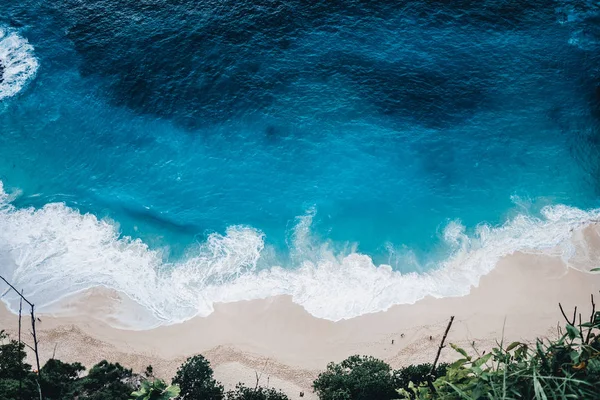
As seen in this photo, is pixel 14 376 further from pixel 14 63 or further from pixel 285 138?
pixel 14 63

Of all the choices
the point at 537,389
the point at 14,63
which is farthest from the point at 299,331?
the point at 14,63

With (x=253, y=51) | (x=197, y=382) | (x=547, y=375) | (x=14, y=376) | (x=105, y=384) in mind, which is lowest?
(x=547, y=375)

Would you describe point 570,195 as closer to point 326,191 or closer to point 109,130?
point 326,191

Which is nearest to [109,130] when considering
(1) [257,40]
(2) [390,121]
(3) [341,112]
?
(1) [257,40]

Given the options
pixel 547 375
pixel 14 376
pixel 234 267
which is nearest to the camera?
pixel 547 375

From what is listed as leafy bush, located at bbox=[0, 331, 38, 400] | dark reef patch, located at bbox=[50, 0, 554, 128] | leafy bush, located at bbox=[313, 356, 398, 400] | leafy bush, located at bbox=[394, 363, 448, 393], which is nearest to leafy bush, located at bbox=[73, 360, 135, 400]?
leafy bush, located at bbox=[0, 331, 38, 400]

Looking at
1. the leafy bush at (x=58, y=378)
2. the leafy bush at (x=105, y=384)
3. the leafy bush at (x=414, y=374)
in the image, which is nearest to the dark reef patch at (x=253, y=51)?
the leafy bush at (x=105, y=384)
